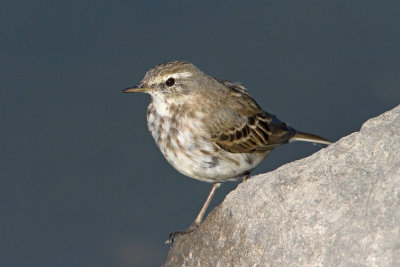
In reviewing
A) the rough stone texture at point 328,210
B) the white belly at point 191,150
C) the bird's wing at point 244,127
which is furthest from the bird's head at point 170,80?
the rough stone texture at point 328,210

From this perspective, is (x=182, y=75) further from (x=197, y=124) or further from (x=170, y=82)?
(x=197, y=124)

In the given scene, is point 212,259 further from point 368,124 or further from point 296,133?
point 296,133

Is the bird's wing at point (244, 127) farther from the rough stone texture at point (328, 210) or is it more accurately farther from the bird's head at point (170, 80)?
the rough stone texture at point (328, 210)

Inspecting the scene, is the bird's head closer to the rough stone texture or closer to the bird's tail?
the bird's tail

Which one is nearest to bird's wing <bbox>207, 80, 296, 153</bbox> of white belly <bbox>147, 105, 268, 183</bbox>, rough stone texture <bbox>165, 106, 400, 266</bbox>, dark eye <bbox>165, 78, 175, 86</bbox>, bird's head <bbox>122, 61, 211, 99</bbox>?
white belly <bbox>147, 105, 268, 183</bbox>

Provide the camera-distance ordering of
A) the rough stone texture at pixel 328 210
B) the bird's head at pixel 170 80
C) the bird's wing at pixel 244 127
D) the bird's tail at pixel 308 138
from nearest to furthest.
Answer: the rough stone texture at pixel 328 210 < the bird's head at pixel 170 80 < the bird's wing at pixel 244 127 < the bird's tail at pixel 308 138

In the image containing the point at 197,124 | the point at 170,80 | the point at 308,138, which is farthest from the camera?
the point at 308,138

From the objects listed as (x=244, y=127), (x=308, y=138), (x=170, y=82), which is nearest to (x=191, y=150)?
(x=170, y=82)
